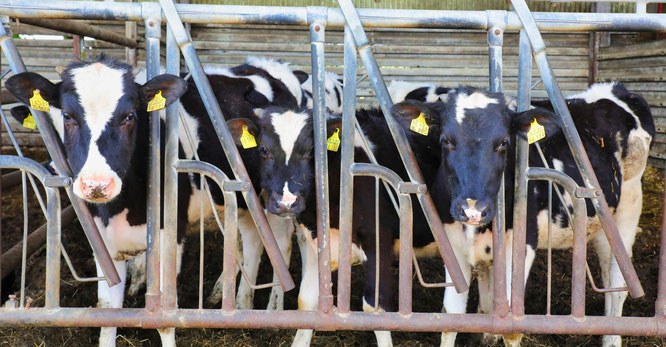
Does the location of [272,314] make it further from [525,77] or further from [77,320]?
[525,77]

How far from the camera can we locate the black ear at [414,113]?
11.8 ft

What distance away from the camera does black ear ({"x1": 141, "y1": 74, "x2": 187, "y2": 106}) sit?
333 cm

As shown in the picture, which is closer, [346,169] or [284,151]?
[346,169]

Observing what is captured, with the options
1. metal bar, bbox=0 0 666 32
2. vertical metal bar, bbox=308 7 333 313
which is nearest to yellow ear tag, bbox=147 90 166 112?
metal bar, bbox=0 0 666 32

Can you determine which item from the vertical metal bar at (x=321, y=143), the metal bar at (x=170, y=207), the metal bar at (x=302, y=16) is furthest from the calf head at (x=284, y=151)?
the metal bar at (x=302, y=16)

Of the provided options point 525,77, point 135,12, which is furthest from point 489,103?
point 135,12

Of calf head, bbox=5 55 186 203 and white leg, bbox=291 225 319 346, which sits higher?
calf head, bbox=5 55 186 203

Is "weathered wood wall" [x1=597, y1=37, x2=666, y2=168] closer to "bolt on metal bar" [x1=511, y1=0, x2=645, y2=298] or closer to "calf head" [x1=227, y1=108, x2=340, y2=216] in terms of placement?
"bolt on metal bar" [x1=511, y1=0, x2=645, y2=298]

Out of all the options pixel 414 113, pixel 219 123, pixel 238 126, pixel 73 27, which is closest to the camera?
pixel 219 123

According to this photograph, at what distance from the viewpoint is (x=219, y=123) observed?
10.7 feet

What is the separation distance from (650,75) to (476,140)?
297 inches

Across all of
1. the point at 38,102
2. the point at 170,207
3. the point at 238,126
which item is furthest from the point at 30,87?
the point at 238,126

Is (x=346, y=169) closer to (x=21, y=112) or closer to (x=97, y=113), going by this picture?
(x=97, y=113)

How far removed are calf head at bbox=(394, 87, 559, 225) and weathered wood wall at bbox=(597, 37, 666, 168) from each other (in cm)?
686
